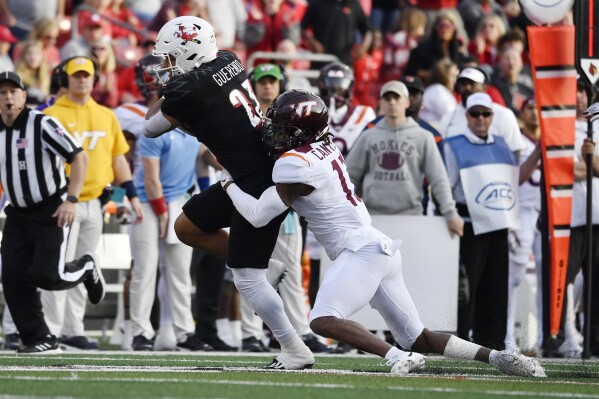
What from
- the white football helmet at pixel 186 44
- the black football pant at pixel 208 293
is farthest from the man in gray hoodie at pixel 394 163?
the white football helmet at pixel 186 44

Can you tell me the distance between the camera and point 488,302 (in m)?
10.5

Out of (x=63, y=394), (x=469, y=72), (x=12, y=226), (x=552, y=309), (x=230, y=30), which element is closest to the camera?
(x=63, y=394)

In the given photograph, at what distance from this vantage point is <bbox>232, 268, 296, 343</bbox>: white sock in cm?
746

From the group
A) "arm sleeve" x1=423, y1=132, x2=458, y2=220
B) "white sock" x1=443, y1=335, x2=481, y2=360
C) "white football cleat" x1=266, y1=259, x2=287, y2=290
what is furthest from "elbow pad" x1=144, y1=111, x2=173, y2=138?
"arm sleeve" x1=423, y1=132, x2=458, y2=220

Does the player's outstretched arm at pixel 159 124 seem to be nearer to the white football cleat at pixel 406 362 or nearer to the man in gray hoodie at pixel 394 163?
the white football cleat at pixel 406 362

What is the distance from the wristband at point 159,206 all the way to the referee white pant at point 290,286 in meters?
0.88

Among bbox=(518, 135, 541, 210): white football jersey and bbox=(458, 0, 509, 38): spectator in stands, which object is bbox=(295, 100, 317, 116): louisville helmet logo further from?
bbox=(458, 0, 509, 38): spectator in stands

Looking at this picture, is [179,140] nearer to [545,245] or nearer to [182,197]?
[182,197]

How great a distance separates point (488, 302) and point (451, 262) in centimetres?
58


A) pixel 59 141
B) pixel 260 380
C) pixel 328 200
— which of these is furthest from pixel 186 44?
pixel 59 141

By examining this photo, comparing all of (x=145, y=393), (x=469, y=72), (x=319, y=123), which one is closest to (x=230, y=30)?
(x=469, y=72)

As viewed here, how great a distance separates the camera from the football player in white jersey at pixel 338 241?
708cm

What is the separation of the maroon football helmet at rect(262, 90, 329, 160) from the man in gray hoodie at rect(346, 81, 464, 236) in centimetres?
294

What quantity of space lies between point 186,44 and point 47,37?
6271 millimetres
